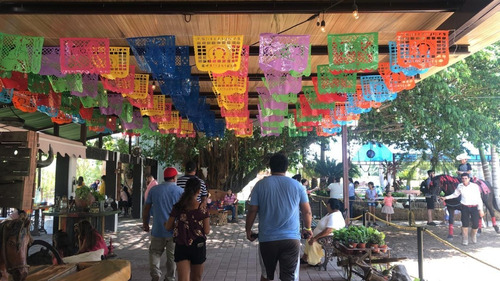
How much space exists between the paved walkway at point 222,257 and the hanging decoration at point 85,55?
330 cm

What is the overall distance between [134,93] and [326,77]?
280cm

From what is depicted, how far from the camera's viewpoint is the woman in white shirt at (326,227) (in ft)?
20.2

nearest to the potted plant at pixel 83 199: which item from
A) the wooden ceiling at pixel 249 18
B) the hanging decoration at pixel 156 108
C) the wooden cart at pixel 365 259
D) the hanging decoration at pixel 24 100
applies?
the hanging decoration at pixel 24 100

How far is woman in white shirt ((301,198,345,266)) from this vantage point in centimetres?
614

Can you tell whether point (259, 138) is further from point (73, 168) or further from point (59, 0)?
point (59, 0)

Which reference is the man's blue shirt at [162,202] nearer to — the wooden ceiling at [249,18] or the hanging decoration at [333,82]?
the wooden ceiling at [249,18]

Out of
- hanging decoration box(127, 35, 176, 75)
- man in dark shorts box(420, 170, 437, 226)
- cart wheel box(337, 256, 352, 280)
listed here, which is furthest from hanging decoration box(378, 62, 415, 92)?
man in dark shorts box(420, 170, 437, 226)

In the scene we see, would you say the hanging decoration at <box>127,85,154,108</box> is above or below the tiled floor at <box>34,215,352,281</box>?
above

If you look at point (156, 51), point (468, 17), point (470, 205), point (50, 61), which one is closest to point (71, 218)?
point (50, 61)

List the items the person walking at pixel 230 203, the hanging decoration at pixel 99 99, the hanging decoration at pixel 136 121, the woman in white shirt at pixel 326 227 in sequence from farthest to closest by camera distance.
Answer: the person walking at pixel 230 203 → the hanging decoration at pixel 136 121 → the hanging decoration at pixel 99 99 → the woman in white shirt at pixel 326 227

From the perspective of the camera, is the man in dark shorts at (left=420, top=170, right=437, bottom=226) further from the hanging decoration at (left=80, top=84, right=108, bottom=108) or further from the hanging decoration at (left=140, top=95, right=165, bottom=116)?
the hanging decoration at (left=80, top=84, right=108, bottom=108)

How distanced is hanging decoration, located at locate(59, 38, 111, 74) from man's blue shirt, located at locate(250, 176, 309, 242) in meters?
2.30

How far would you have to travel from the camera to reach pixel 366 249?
17.5ft

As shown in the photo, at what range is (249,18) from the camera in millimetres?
5234
